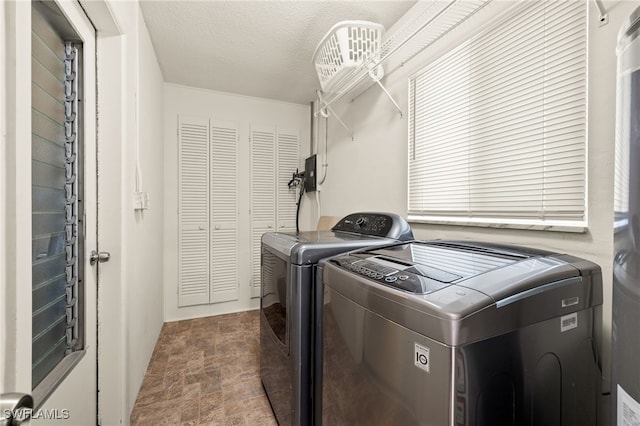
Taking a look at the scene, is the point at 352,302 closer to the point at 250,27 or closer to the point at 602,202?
the point at 602,202

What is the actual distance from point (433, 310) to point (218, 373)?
1.96m

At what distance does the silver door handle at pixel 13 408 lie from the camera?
15.7 inches

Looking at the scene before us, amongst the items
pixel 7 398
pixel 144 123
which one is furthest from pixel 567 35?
pixel 144 123

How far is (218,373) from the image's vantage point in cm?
198

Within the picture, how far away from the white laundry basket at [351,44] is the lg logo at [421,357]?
62.3 inches

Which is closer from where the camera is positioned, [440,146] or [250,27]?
[440,146]

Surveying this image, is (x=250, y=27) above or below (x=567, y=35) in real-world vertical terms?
above

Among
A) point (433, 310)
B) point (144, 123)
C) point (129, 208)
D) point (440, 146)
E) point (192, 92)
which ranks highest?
point (192, 92)

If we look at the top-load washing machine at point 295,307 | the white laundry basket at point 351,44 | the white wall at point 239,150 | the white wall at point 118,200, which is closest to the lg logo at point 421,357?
the top-load washing machine at point 295,307

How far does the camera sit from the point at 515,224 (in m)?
1.15

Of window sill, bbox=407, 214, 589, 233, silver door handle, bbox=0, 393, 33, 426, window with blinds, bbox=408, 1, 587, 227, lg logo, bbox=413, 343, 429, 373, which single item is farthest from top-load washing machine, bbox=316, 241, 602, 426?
silver door handle, bbox=0, 393, 33, 426

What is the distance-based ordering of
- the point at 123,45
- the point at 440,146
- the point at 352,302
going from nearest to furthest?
the point at 352,302
the point at 123,45
the point at 440,146

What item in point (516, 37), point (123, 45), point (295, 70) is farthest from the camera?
→ point (295, 70)

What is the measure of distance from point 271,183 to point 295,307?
235 centimetres
